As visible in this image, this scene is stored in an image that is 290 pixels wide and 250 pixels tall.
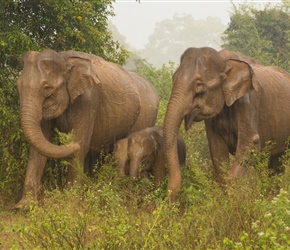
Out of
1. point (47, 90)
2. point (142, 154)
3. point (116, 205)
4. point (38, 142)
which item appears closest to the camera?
point (116, 205)

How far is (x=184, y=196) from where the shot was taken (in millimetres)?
9047

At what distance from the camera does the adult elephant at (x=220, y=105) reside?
877 cm

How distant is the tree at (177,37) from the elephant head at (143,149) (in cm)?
12192

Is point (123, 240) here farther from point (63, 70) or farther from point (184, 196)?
point (63, 70)

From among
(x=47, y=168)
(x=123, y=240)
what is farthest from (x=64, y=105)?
(x=123, y=240)

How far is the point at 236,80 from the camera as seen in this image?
29.9 ft

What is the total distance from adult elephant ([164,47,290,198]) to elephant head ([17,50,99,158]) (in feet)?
4.09

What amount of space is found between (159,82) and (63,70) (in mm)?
11193

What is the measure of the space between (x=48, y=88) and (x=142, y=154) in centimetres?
153

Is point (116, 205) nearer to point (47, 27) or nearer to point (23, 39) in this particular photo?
point (23, 39)

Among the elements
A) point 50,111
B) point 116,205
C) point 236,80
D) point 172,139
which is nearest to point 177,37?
point 236,80

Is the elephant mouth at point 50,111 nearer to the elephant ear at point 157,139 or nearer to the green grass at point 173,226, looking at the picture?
the green grass at point 173,226

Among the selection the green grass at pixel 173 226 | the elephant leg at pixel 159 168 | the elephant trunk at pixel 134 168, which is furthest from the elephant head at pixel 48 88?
the elephant leg at pixel 159 168

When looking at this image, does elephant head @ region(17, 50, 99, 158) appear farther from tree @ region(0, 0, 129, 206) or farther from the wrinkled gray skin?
tree @ region(0, 0, 129, 206)
